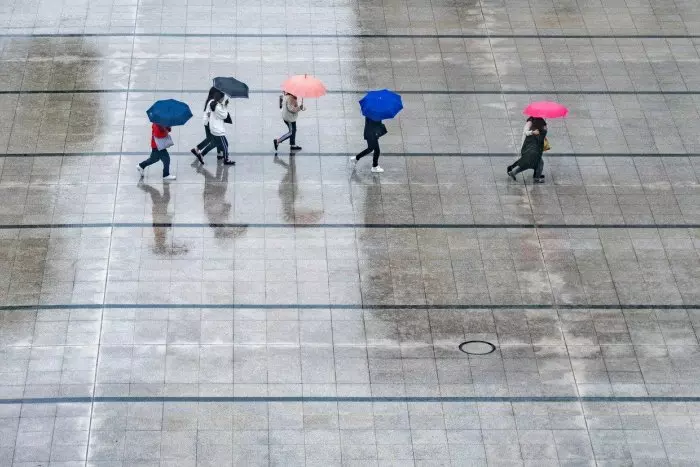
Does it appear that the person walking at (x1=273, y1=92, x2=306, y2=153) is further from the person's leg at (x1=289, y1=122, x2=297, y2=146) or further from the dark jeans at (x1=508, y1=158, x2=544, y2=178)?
the dark jeans at (x1=508, y1=158, x2=544, y2=178)

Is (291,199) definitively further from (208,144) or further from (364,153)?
(208,144)

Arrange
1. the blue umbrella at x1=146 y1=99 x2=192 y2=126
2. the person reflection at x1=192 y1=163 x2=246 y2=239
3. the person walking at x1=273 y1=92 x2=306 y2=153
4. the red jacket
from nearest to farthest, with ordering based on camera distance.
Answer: the person reflection at x1=192 y1=163 x2=246 y2=239 → the blue umbrella at x1=146 y1=99 x2=192 y2=126 → the red jacket → the person walking at x1=273 y1=92 x2=306 y2=153

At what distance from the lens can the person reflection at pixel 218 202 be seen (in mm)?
19344

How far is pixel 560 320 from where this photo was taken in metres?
17.8

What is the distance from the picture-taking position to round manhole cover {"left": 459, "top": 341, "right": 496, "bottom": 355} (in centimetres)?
1722

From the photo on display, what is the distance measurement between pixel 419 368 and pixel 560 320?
227 cm

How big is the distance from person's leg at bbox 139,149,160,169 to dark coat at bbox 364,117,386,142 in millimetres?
3277

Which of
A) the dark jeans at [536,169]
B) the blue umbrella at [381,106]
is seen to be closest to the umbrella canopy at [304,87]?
the blue umbrella at [381,106]

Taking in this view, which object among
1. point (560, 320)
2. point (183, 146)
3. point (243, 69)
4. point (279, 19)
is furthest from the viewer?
point (279, 19)

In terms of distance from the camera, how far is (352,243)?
19156 millimetres

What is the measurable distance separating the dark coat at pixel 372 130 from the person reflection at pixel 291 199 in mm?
1355

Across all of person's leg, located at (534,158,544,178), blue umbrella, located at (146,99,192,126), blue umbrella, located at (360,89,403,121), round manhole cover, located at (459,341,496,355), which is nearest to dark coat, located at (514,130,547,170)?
person's leg, located at (534,158,544,178)

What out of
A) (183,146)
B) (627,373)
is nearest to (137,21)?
(183,146)

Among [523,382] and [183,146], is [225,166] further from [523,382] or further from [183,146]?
[523,382]
